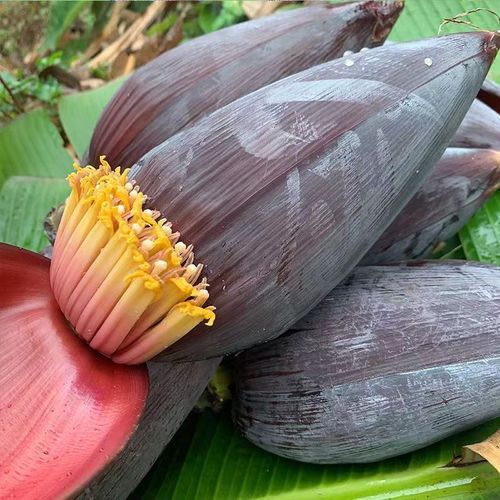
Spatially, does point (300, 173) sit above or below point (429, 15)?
above

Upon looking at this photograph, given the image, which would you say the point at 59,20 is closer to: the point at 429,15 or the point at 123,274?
the point at 429,15

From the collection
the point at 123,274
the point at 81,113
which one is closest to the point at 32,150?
the point at 81,113

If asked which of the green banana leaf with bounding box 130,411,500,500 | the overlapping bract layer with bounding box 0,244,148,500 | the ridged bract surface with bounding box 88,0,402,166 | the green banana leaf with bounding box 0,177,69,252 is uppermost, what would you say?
the ridged bract surface with bounding box 88,0,402,166

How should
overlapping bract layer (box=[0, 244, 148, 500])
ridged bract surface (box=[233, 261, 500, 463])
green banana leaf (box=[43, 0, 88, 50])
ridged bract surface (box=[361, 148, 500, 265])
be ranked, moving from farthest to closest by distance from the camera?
green banana leaf (box=[43, 0, 88, 50])
ridged bract surface (box=[361, 148, 500, 265])
ridged bract surface (box=[233, 261, 500, 463])
overlapping bract layer (box=[0, 244, 148, 500])

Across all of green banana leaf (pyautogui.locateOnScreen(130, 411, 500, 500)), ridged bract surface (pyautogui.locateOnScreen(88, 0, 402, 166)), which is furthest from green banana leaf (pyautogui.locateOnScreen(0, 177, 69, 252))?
green banana leaf (pyautogui.locateOnScreen(130, 411, 500, 500))

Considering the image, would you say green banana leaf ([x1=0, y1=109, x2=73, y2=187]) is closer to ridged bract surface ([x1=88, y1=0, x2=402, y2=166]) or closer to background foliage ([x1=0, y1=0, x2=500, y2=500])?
background foliage ([x1=0, y1=0, x2=500, y2=500])

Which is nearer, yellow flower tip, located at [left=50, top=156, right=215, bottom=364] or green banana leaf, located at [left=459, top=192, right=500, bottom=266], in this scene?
yellow flower tip, located at [left=50, top=156, right=215, bottom=364]

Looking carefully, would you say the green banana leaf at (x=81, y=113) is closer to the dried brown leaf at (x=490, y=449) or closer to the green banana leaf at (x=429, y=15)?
the green banana leaf at (x=429, y=15)
